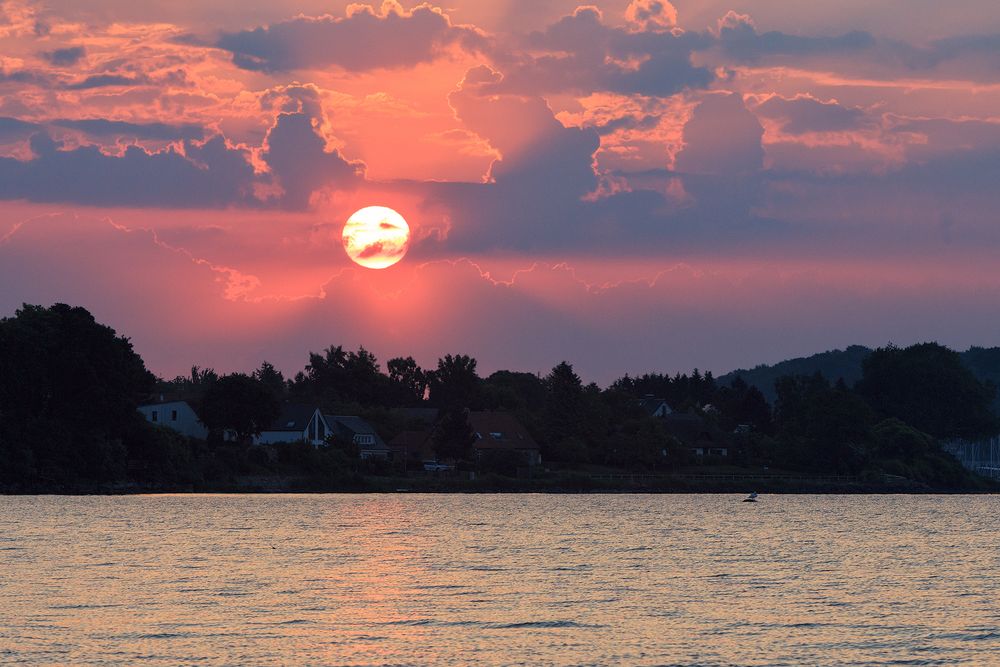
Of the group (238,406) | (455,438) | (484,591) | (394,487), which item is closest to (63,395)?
(238,406)

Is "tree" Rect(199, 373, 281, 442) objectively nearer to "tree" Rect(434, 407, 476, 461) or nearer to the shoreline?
the shoreline

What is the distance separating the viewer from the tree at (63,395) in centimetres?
14762

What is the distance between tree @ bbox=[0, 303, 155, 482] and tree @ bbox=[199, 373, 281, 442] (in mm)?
25873

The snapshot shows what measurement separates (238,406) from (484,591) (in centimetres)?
12444

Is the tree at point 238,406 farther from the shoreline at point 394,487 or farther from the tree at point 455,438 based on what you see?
the tree at point 455,438

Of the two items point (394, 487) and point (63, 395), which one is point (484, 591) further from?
point (394, 487)

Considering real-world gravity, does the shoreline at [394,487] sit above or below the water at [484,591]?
above

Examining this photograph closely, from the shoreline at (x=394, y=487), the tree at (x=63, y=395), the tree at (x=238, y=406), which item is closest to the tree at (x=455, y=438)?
the shoreline at (x=394, y=487)

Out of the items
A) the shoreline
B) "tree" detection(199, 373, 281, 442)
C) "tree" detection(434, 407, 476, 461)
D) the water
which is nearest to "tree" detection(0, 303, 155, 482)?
the shoreline

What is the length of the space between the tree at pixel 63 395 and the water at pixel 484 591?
93.5ft

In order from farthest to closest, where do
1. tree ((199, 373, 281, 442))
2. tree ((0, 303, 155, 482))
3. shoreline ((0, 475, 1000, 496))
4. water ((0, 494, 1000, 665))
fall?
1. tree ((199, 373, 281, 442))
2. shoreline ((0, 475, 1000, 496))
3. tree ((0, 303, 155, 482))
4. water ((0, 494, 1000, 665))

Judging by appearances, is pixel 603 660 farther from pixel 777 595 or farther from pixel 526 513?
pixel 526 513

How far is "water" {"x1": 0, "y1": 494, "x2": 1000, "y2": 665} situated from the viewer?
44250mm

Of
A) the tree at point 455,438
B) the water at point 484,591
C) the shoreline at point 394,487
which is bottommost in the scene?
the water at point 484,591
